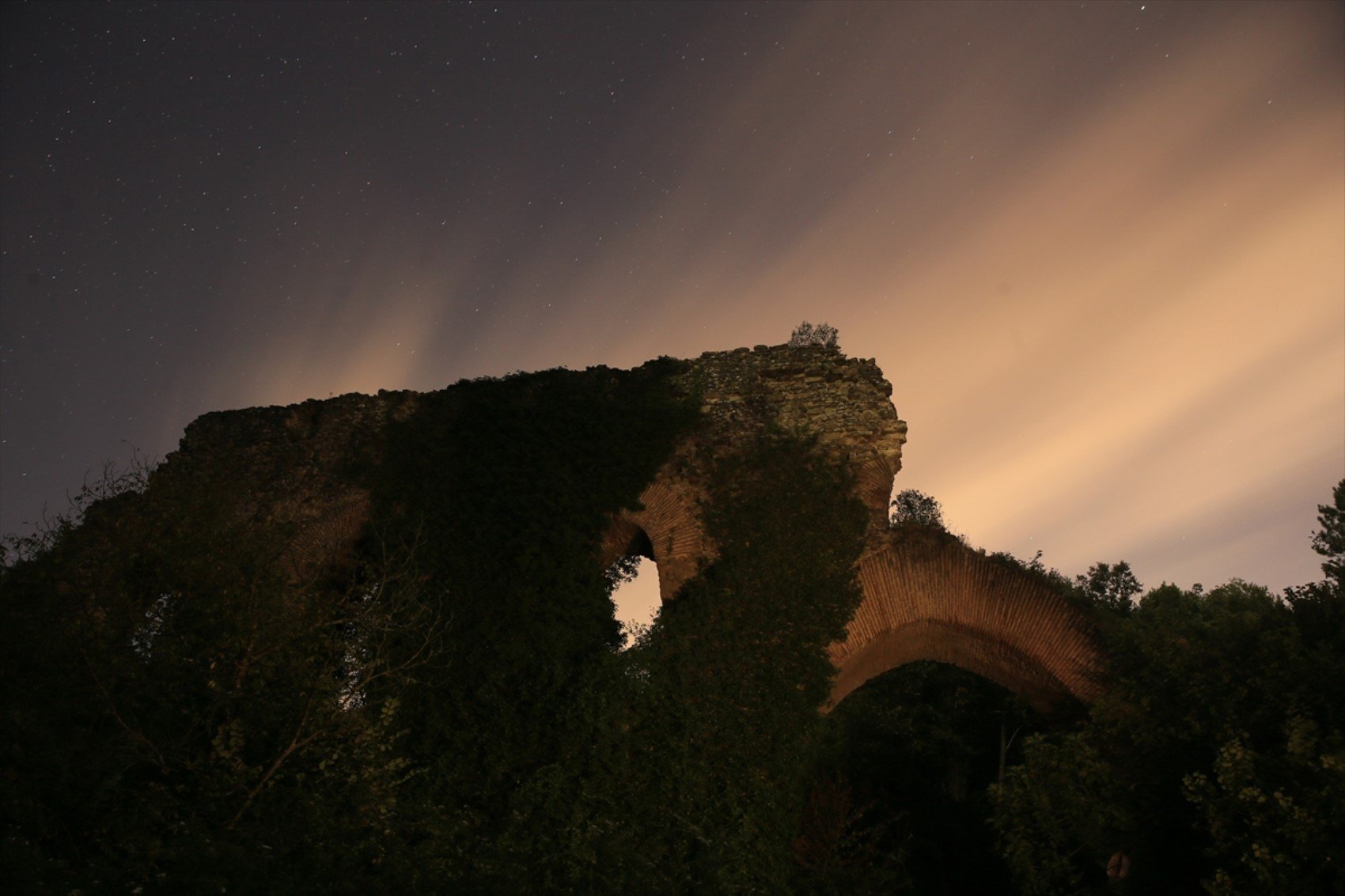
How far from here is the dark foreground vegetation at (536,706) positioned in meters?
6.95

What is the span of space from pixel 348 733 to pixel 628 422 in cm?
512

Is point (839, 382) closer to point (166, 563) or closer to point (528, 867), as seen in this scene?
point (528, 867)

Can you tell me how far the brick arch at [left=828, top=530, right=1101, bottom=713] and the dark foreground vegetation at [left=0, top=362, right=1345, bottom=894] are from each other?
1.49 ft

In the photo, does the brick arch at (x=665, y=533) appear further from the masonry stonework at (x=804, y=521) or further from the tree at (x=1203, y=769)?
the tree at (x=1203, y=769)

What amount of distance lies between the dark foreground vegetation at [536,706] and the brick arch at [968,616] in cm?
45

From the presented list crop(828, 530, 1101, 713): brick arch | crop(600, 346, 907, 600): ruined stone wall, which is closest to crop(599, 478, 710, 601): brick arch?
crop(600, 346, 907, 600): ruined stone wall

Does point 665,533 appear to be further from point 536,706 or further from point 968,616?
point 968,616

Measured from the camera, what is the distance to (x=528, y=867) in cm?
866

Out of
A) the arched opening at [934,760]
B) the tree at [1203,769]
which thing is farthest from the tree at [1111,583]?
the tree at [1203,769]

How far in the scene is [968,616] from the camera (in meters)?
10.7

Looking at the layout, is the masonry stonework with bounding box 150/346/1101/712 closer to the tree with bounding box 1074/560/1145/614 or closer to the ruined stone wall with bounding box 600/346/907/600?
the ruined stone wall with bounding box 600/346/907/600

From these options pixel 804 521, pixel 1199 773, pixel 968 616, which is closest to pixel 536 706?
pixel 804 521

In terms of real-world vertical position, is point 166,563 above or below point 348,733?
above

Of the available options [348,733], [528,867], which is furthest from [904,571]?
[348,733]
